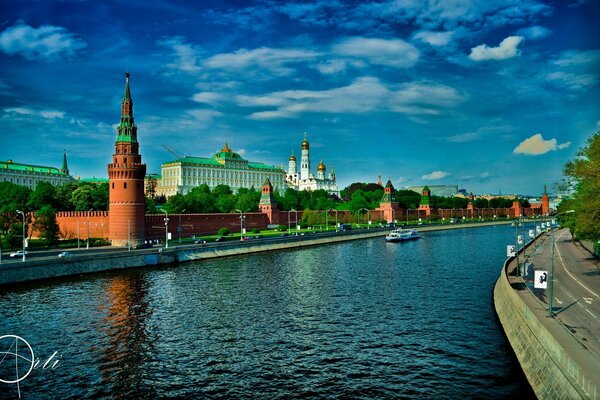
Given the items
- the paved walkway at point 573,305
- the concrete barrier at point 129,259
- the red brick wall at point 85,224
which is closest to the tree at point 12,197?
the red brick wall at point 85,224

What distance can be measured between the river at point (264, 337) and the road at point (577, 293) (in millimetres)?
2809

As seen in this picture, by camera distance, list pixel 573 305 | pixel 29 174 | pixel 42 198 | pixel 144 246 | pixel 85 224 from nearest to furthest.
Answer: pixel 573 305
pixel 144 246
pixel 85 224
pixel 42 198
pixel 29 174

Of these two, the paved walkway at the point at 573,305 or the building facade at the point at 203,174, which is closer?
the paved walkway at the point at 573,305

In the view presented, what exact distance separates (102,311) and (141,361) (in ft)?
34.8

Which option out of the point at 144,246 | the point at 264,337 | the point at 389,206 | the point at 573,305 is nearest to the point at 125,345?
the point at 264,337

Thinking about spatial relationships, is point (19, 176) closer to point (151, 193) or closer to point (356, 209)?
point (151, 193)

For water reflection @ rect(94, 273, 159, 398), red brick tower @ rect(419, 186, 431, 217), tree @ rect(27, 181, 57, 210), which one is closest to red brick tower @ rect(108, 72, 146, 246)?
tree @ rect(27, 181, 57, 210)

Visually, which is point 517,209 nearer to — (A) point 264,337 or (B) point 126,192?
(B) point 126,192

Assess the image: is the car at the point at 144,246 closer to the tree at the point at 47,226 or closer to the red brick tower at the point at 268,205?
the tree at the point at 47,226

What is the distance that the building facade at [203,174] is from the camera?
179250 millimetres

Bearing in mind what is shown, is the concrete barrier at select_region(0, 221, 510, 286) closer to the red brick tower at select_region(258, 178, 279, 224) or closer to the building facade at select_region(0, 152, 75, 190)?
the red brick tower at select_region(258, 178, 279, 224)

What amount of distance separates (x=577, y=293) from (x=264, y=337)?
681 inches

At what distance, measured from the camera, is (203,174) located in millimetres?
183750

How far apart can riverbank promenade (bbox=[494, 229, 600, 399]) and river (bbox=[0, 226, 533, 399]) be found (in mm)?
975
